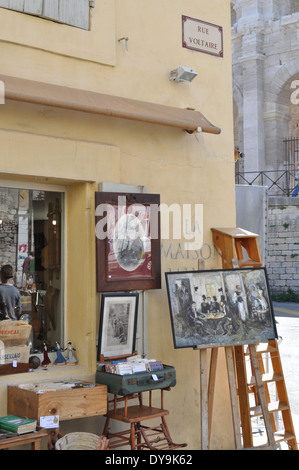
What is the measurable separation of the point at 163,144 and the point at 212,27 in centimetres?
142

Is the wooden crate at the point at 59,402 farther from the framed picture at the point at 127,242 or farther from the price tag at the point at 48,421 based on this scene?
the framed picture at the point at 127,242

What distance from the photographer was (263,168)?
80.7 feet

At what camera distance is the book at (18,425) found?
4.31 meters

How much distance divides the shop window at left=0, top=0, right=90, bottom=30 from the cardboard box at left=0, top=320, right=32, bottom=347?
2.43 m

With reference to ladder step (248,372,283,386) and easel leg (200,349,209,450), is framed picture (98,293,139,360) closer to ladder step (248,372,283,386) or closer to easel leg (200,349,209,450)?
easel leg (200,349,209,450)

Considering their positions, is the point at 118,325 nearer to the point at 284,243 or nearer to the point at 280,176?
the point at 284,243

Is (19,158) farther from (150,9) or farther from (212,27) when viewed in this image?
(212,27)

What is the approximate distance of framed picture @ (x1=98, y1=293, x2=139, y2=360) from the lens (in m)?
5.29

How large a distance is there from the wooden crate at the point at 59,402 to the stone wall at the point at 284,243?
647 inches

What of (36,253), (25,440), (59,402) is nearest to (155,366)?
(59,402)

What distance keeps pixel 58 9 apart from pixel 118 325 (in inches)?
104

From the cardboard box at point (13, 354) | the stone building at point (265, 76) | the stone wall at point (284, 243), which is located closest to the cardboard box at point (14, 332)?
the cardboard box at point (13, 354)

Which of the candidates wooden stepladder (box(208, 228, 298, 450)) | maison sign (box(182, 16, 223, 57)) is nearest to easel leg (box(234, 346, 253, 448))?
wooden stepladder (box(208, 228, 298, 450))

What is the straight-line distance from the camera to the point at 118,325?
5.38 meters
